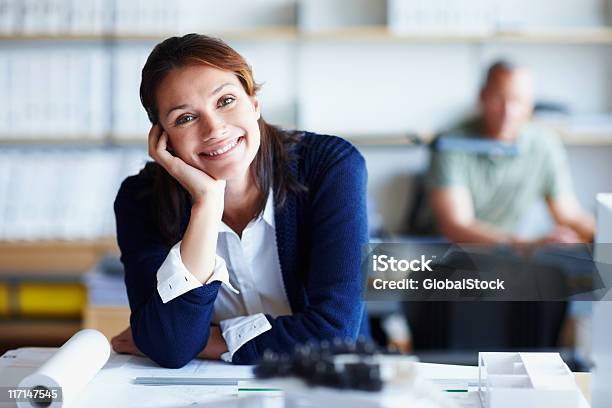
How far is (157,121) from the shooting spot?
150 centimetres

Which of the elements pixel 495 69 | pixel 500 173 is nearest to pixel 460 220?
pixel 500 173

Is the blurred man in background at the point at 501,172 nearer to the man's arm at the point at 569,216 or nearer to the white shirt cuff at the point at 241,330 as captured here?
the man's arm at the point at 569,216

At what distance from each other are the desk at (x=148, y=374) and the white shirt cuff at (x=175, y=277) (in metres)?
0.11

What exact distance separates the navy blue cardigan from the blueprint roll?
110mm

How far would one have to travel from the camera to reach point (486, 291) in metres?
1.31

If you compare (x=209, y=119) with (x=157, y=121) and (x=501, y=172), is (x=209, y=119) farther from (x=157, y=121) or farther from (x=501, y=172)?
(x=501, y=172)

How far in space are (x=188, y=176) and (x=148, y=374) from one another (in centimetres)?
31

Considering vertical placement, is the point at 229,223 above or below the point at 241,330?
→ above

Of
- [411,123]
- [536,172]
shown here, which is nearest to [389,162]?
[411,123]

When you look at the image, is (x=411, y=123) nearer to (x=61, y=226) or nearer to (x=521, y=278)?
(x=61, y=226)

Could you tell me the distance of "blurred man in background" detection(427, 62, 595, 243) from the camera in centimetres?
335

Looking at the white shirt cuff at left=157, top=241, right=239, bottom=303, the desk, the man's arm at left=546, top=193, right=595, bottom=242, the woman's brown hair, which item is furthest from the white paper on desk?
the man's arm at left=546, top=193, right=595, bottom=242

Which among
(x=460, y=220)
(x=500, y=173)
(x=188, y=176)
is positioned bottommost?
(x=460, y=220)

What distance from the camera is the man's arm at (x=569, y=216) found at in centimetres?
335
